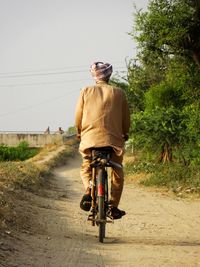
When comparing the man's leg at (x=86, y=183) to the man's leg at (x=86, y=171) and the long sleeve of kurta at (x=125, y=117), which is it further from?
the long sleeve of kurta at (x=125, y=117)

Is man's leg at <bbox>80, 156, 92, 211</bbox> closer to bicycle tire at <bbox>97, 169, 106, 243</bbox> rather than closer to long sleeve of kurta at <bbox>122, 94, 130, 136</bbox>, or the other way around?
bicycle tire at <bbox>97, 169, 106, 243</bbox>

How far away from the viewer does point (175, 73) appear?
67.1 feet

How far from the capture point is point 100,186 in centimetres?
664

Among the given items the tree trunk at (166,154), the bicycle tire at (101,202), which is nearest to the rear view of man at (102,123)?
the bicycle tire at (101,202)

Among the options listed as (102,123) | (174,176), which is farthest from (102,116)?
(174,176)

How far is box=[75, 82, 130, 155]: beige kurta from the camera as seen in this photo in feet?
22.4

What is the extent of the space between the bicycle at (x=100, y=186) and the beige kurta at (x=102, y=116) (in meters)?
0.12

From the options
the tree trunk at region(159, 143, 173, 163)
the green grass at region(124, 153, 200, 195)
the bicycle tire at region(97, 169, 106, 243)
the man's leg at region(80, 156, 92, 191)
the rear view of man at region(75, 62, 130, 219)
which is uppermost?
the rear view of man at region(75, 62, 130, 219)

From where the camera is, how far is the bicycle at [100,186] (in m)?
6.64

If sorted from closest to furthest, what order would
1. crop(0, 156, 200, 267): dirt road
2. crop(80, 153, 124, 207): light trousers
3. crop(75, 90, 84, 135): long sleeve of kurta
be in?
1. crop(0, 156, 200, 267): dirt road
2. crop(80, 153, 124, 207): light trousers
3. crop(75, 90, 84, 135): long sleeve of kurta

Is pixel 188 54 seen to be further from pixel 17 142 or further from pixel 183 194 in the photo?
pixel 17 142

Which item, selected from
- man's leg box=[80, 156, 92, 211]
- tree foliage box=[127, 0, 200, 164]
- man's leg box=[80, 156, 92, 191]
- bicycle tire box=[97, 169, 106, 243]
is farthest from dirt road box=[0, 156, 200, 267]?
tree foliage box=[127, 0, 200, 164]

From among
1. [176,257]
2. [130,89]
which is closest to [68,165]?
[130,89]

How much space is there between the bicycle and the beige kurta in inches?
4.8
